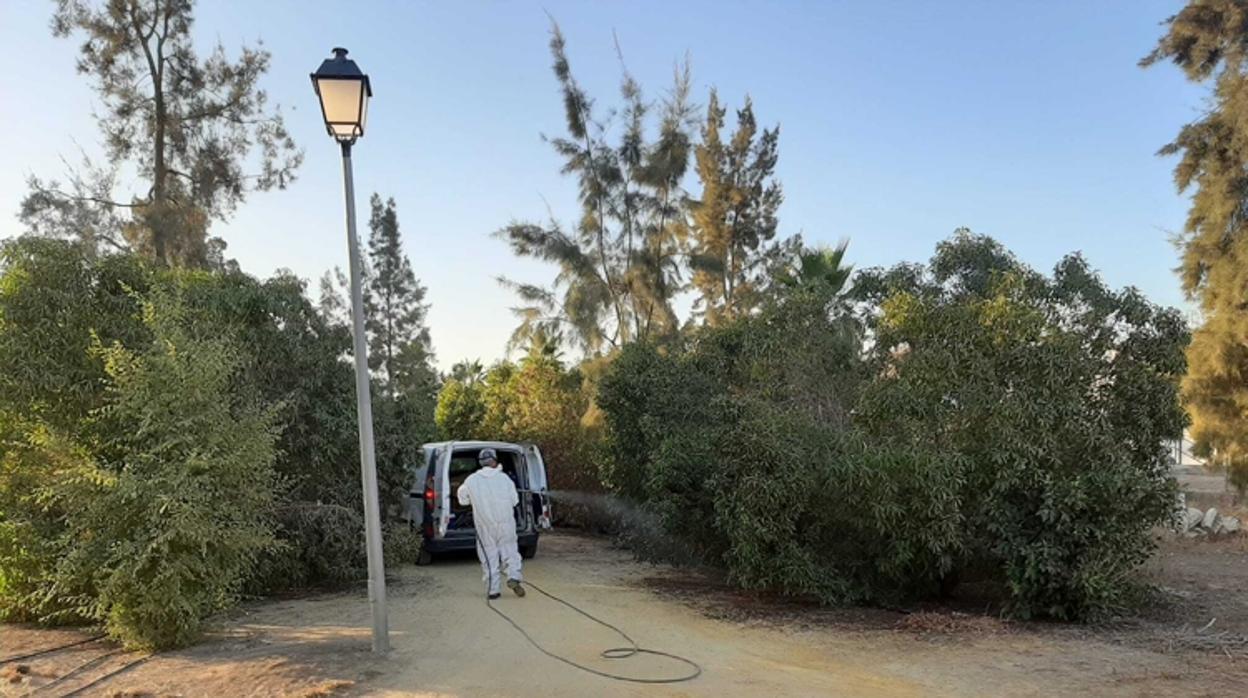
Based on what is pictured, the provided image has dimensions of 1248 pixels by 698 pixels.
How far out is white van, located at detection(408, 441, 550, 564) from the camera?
11227mm

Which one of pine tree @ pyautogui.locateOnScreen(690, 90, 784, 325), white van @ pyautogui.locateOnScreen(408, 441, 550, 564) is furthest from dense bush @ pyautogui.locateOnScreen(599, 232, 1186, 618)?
pine tree @ pyautogui.locateOnScreen(690, 90, 784, 325)

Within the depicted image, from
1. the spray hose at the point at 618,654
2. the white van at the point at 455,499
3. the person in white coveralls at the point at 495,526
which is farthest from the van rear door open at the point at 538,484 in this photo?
the spray hose at the point at 618,654

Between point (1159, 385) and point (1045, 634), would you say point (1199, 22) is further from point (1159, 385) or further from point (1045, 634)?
point (1045, 634)

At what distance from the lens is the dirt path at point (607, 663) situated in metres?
5.47

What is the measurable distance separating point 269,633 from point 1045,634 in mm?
6411

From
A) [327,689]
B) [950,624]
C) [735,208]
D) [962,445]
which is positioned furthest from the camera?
[735,208]

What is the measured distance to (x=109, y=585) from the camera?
6.12 metres

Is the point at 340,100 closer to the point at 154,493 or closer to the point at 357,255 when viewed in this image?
the point at 357,255

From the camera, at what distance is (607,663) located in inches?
240

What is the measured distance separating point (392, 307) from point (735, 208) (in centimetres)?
2225

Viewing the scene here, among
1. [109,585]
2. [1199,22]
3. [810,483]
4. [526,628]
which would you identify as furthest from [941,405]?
[1199,22]

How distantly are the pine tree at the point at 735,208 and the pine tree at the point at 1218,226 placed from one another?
413 inches

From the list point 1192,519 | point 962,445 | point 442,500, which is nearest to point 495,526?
point 442,500

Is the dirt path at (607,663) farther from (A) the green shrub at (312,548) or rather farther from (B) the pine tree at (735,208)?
(B) the pine tree at (735,208)
